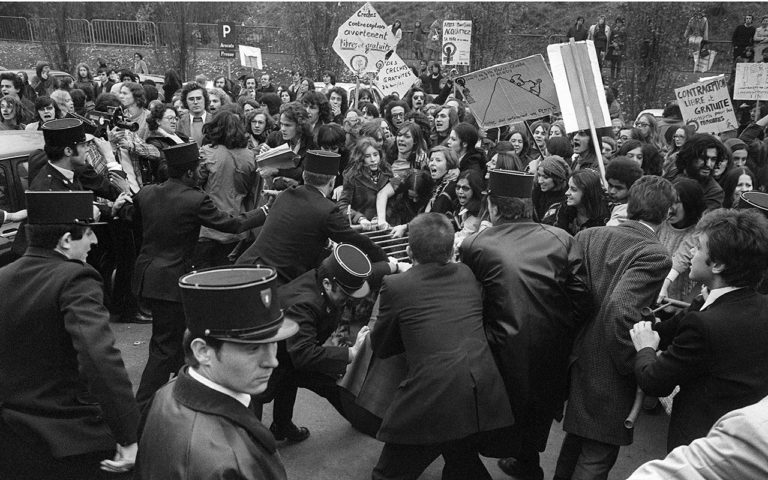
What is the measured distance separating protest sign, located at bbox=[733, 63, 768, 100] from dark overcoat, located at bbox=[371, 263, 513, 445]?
8278 millimetres

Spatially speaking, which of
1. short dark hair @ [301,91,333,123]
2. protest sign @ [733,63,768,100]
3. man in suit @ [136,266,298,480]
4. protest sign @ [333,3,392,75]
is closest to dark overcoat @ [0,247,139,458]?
man in suit @ [136,266,298,480]

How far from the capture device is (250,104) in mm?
10688

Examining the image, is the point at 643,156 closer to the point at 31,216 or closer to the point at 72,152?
the point at 72,152

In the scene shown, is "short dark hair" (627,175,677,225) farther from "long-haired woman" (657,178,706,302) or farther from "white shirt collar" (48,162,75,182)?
"white shirt collar" (48,162,75,182)

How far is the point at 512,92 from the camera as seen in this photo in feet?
24.3

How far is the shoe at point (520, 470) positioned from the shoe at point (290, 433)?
1.45m

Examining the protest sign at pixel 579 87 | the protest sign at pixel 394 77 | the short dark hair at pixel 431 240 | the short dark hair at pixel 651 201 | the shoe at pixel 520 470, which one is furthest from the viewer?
the protest sign at pixel 394 77

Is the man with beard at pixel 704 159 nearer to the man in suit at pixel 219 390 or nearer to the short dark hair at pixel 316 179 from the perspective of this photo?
the short dark hair at pixel 316 179

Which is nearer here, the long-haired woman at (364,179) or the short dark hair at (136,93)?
the long-haired woman at (364,179)

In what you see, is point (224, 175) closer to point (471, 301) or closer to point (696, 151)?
point (471, 301)

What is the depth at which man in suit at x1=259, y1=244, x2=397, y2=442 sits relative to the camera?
4285mm

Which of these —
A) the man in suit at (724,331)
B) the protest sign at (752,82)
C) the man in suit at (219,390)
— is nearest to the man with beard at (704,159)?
the man in suit at (724,331)

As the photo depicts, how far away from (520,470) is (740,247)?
2.28 meters

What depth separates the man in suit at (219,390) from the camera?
2.26m
